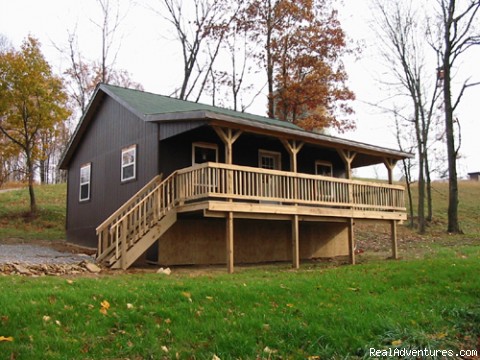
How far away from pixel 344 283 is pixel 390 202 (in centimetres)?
855

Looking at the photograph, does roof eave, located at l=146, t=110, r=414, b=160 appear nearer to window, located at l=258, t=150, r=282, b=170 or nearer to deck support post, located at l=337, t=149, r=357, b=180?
deck support post, located at l=337, t=149, r=357, b=180

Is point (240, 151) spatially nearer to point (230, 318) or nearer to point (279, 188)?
point (279, 188)

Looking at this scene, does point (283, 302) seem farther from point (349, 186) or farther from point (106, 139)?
point (106, 139)

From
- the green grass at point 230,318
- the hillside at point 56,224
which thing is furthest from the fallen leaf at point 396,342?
the hillside at point 56,224

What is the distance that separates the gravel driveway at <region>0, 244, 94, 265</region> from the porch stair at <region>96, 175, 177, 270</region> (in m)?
0.98

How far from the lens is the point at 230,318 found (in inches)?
272

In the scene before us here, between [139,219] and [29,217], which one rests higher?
[29,217]

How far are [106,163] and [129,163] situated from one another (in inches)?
77.5

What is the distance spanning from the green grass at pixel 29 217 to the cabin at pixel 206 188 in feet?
10.5

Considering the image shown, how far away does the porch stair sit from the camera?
486 inches

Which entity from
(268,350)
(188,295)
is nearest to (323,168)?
(188,295)

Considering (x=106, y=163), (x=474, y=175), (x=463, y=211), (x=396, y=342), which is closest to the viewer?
(x=396, y=342)

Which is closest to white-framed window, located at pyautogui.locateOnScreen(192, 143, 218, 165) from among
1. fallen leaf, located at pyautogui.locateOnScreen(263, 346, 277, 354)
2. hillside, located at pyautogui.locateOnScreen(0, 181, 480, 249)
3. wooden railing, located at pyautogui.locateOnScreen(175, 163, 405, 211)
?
wooden railing, located at pyautogui.locateOnScreen(175, 163, 405, 211)

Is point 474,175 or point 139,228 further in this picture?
point 474,175
